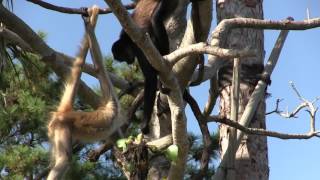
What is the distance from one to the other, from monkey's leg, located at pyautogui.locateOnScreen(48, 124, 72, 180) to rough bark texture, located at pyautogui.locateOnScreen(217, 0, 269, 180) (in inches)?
67.9

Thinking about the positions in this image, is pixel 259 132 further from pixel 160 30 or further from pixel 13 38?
pixel 13 38

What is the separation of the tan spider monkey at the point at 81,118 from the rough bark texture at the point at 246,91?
1458 mm

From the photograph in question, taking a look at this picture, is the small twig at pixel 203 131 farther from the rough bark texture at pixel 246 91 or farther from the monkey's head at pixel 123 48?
the monkey's head at pixel 123 48

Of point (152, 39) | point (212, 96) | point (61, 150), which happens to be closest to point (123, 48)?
point (152, 39)

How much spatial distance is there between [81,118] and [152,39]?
1.78 m

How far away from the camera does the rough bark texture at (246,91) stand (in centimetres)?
571

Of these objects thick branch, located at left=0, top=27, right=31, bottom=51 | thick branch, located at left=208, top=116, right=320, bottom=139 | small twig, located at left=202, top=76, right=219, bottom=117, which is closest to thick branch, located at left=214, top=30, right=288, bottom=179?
thick branch, located at left=208, top=116, right=320, bottom=139

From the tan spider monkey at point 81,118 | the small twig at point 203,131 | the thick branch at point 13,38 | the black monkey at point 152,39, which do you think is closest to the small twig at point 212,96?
the small twig at point 203,131

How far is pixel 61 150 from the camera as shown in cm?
417

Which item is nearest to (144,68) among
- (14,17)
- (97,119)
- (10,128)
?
(14,17)

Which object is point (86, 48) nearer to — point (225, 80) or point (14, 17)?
point (14, 17)

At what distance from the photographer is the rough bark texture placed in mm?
5707

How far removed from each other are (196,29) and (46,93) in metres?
3.12

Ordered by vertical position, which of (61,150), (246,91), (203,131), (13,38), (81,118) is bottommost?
(61,150)
